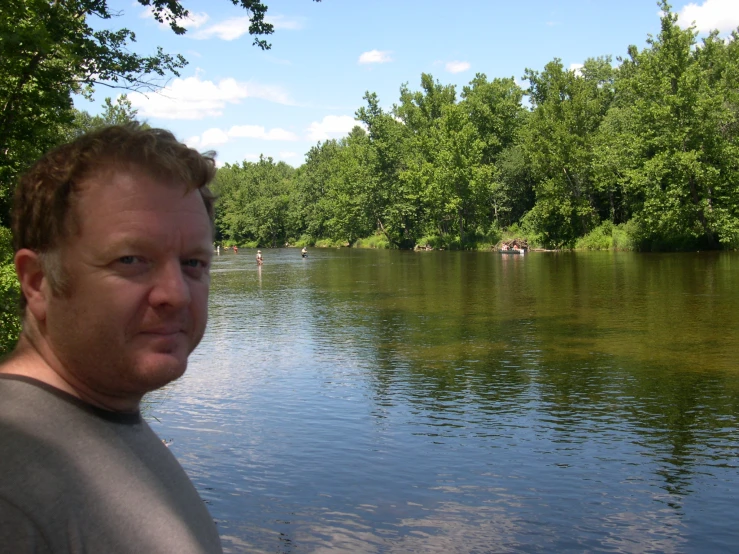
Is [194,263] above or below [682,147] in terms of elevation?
below

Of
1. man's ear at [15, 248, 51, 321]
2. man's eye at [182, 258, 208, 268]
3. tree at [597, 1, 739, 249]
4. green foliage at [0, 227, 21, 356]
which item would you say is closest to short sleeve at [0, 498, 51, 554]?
man's ear at [15, 248, 51, 321]

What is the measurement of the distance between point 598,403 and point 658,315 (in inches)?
414

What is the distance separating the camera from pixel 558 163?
71312 millimetres

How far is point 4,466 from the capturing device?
44.4 inches

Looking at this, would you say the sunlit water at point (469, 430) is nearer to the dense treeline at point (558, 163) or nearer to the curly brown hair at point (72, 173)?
the curly brown hair at point (72, 173)

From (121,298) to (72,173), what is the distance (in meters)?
0.26

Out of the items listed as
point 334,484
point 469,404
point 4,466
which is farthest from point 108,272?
point 469,404

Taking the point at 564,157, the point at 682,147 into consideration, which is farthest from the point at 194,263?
the point at 564,157

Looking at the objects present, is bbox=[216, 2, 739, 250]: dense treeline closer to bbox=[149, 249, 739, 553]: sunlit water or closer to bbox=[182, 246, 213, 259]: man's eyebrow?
bbox=[149, 249, 739, 553]: sunlit water

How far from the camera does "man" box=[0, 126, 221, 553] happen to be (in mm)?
1224

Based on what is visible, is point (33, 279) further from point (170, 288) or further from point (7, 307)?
point (7, 307)

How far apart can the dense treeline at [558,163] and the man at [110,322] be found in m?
57.6

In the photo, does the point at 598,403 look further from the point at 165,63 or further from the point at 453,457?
the point at 165,63

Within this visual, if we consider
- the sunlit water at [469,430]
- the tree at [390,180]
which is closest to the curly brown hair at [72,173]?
the sunlit water at [469,430]
